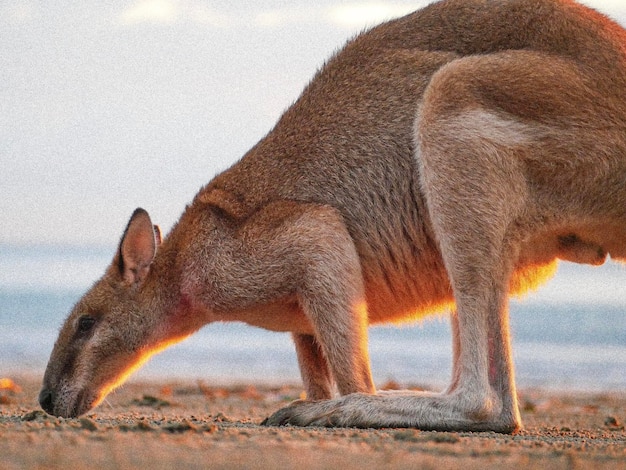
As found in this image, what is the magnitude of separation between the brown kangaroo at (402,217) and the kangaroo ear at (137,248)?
0.04 ft

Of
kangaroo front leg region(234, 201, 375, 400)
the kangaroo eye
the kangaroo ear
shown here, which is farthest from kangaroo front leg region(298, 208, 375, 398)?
the kangaroo eye

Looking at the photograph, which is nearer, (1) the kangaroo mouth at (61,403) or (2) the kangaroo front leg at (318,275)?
(2) the kangaroo front leg at (318,275)

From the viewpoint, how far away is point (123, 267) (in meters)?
6.43

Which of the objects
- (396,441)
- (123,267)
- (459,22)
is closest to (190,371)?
(123,267)

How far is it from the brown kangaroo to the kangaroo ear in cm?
1

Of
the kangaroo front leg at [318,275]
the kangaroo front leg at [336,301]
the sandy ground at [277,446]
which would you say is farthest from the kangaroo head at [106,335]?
Answer: the kangaroo front leg at [336,301]

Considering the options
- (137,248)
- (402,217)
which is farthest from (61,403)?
(402,217)

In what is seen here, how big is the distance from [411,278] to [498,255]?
2.79ft

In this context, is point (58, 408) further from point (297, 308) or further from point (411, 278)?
point (411, 278)

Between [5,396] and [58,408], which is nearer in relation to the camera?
[58,408]

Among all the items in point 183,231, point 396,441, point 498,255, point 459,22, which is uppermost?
point 459,22

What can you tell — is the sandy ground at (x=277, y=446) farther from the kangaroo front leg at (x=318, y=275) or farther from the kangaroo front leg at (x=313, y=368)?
the kangaroo front leg at (x=318, y=275)

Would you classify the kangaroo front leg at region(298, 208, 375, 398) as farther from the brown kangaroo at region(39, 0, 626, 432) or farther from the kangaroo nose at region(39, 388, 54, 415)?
the kangaroo nose at region(39, 388, 54, 415)

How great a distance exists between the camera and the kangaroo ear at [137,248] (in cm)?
628
